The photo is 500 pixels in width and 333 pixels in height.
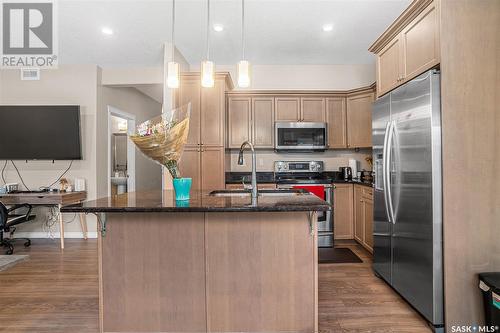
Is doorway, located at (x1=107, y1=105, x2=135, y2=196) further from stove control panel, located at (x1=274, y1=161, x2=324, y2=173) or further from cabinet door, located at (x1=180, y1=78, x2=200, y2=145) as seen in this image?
stove control panel, located at (x1=274, y1=161, x2=324, y2=173)

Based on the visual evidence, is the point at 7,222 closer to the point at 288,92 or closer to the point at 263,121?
the point at 263,121

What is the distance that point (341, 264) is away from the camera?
328 centimetres

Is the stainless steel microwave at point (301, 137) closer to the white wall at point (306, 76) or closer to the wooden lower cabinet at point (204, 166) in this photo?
the white wall at point (306, 76)

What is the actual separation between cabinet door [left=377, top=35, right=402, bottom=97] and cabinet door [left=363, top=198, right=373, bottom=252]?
1.45 meters

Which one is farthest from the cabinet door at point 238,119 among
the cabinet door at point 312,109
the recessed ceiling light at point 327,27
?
the recessed ceiling light at point 327,27

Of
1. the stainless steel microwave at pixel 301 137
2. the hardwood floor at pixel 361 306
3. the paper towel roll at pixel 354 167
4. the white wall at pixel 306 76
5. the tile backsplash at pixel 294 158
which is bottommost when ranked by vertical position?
the hardwood floor at pixel 361 306

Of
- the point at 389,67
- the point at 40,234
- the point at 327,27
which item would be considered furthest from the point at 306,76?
the point at 40,234

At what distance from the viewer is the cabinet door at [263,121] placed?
4516 millimetres

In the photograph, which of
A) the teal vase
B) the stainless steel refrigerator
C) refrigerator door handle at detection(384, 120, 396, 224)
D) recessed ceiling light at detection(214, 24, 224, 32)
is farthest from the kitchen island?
recessed ceiling light at detection(214, 24, 224, 32)

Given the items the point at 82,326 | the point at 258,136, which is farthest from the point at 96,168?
the point at 82,326

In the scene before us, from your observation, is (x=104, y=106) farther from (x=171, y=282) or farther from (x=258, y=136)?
(x=171, y=282)

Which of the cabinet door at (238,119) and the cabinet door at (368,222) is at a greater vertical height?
the cabinet door at (238,119)

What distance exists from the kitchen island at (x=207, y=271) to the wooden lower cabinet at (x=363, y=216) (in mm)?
2069

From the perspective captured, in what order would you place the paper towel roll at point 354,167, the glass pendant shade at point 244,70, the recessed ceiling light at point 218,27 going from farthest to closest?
the paper towel roll at point 354,167
the recessed ceiling light at point 218,27
the glass pendant shade at point 244,70
